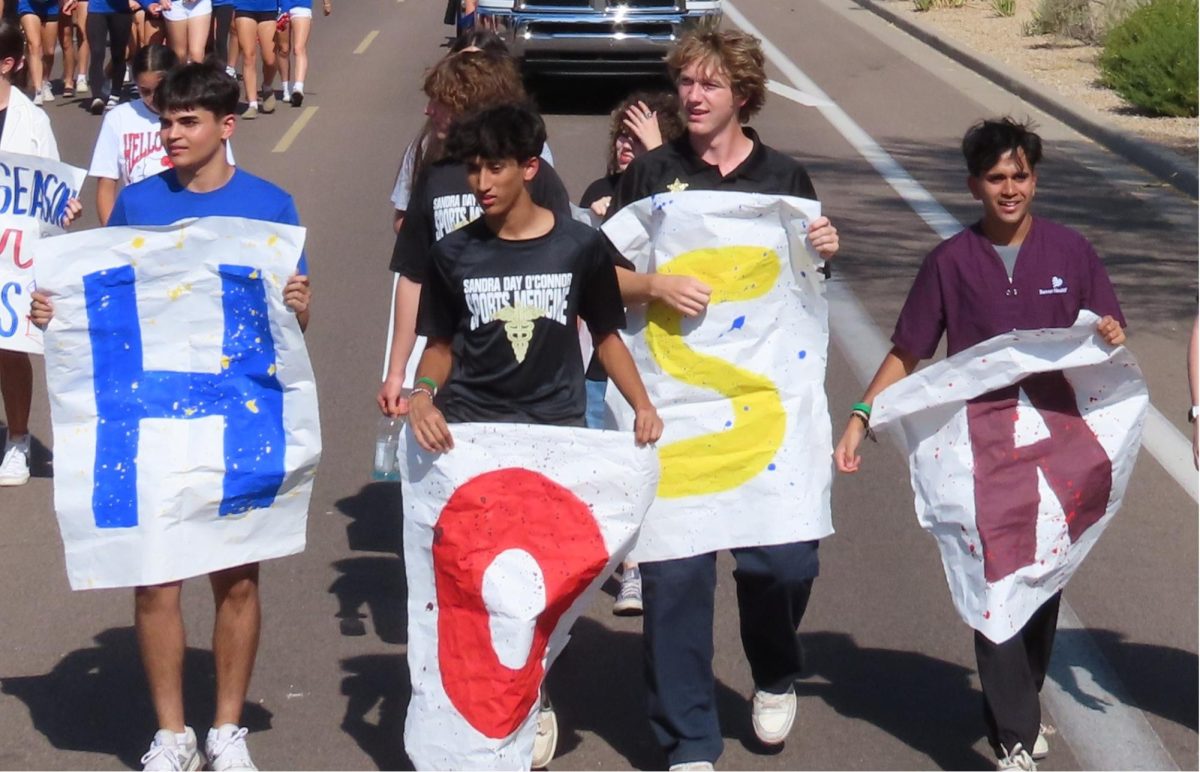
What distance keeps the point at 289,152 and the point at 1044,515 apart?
1204 cm

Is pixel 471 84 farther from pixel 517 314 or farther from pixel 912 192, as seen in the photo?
pixel 912 192

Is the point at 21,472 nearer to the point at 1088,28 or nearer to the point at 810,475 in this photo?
the point at 810,475

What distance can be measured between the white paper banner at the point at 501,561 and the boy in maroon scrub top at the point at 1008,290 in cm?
74

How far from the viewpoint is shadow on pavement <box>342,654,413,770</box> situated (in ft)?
17.3

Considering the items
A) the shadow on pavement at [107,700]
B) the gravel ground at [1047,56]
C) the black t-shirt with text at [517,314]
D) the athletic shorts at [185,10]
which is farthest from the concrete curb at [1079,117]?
the shadow on pavement at [107,700]

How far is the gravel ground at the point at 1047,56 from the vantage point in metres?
16.8

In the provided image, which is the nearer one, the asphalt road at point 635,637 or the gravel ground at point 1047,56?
the asphalt road at point 635,637

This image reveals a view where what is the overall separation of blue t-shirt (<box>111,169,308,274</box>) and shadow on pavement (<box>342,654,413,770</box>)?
137cm

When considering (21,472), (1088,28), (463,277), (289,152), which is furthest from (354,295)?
(1088,28)

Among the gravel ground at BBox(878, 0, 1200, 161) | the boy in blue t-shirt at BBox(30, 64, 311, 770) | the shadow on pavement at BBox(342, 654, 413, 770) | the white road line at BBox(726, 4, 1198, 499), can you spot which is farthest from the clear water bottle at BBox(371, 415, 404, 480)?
the gravel ground at BBox(878, 0, 1200, 161)

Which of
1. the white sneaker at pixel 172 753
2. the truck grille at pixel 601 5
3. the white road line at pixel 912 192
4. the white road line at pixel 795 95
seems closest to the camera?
the white sneaker at pixel 172 753

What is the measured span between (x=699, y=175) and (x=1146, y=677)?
2163 millimetres

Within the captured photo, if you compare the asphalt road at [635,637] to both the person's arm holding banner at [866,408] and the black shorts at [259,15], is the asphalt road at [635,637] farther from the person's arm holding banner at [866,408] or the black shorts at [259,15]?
the black shorts at [259,15]

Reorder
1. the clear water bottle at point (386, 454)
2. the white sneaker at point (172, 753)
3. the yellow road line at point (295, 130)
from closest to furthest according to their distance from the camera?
the white sneaker at point (172, 753) < the clear water bottle at point (386, 454) < the yellow road line at point (295, 130)
